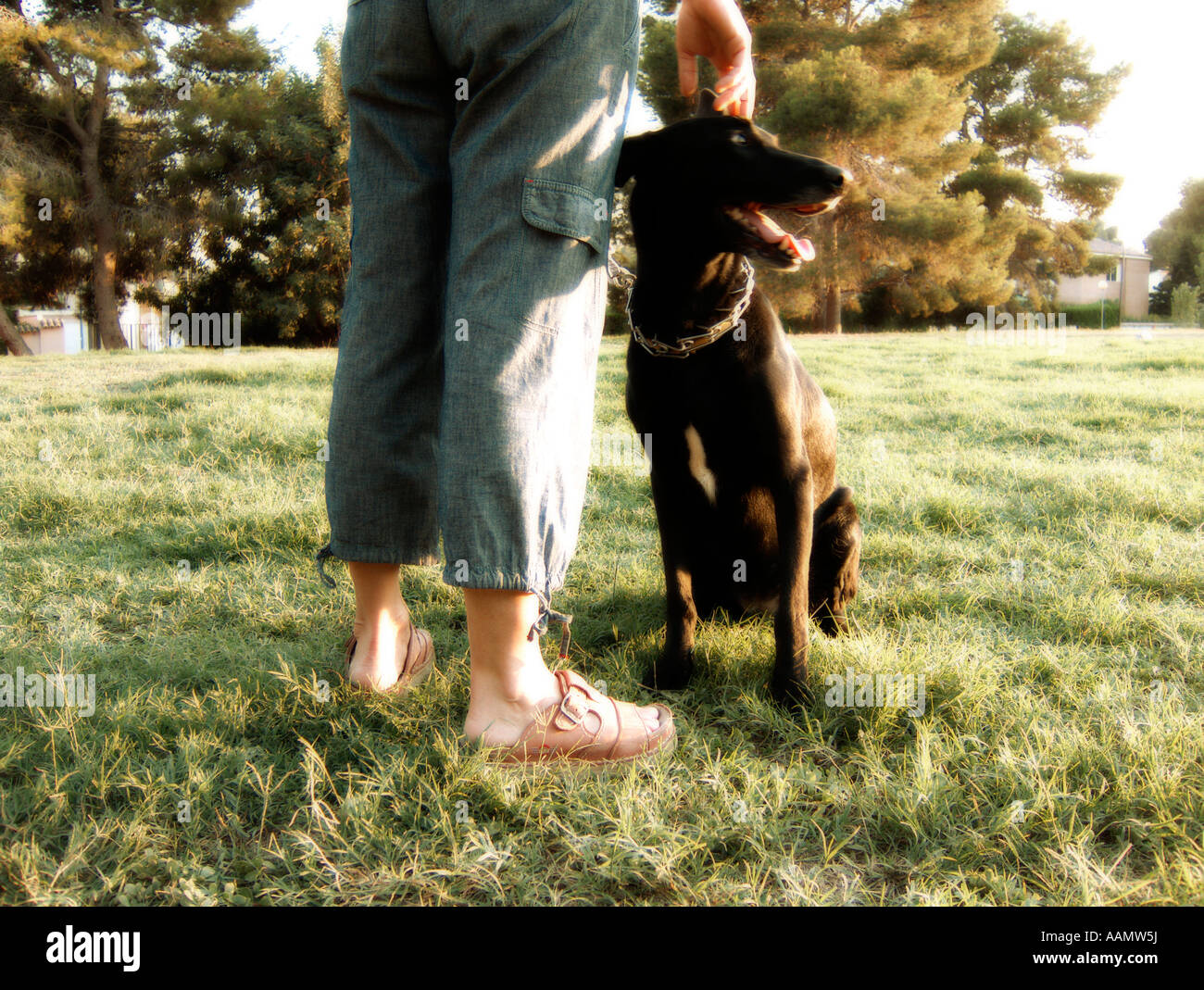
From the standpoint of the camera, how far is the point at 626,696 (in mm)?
1923

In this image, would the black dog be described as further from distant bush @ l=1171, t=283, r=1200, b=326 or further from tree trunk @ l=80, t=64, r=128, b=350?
distant bush @ l=1171, t=283, r=1200, b=326

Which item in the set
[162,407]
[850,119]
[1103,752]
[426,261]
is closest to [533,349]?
[426,261]

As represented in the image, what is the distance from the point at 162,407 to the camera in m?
5.40

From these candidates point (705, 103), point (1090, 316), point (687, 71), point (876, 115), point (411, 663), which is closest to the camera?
point (411, 663)

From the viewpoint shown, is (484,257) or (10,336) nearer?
(484,257)

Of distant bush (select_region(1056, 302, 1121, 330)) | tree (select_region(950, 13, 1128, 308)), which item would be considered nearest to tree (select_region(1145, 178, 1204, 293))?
distant bush (select_region(1056, 302, 1121, 330))

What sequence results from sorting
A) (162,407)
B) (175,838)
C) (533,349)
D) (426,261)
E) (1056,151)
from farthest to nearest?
(1056,151), (162,407), (426,261), (533,349), (175,838)

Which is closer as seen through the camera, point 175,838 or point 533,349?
point 175,838

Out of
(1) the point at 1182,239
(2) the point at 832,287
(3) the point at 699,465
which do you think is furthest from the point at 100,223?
(1) the point at 1182,239

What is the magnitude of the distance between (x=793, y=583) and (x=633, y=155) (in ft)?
3.77

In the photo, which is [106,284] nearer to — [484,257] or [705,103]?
[705,103]
